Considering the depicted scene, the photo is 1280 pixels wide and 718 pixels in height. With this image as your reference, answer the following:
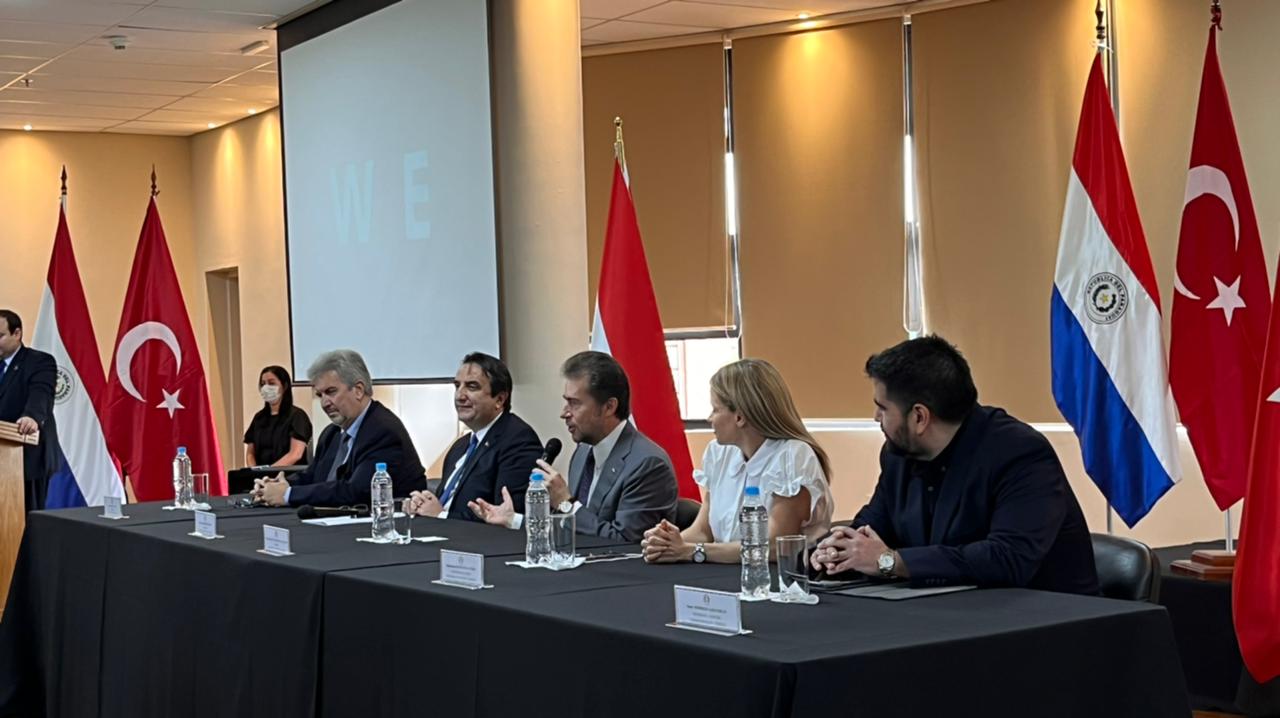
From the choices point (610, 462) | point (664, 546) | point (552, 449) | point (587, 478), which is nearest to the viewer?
point (664, 546)

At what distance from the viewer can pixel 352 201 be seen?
24.1 ft

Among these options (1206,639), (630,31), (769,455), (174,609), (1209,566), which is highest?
(630,31)

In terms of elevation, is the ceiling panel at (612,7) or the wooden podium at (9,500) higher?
the ceiling panel at (612,7)

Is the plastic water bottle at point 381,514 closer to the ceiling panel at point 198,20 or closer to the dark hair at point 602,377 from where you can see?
the dark hair at point 602,377

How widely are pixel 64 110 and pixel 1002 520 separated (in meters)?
8.86

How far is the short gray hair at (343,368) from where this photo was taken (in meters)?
5.17

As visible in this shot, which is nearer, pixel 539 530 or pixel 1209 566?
pixel 539 530

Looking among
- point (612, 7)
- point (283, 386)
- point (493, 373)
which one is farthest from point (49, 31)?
point (493, 373)

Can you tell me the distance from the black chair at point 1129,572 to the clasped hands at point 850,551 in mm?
512

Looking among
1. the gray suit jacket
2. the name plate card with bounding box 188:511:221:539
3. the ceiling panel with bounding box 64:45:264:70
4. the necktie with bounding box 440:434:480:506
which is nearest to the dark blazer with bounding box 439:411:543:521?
the necktie with bounding box 440:434:480:506

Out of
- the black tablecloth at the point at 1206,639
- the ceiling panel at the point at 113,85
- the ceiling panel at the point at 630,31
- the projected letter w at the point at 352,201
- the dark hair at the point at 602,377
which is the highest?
the ceiling panel at the point at 113,85

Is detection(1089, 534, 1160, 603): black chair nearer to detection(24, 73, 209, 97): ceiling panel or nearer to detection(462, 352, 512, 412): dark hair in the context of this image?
detection(462, 352, 512, 412): dark hair

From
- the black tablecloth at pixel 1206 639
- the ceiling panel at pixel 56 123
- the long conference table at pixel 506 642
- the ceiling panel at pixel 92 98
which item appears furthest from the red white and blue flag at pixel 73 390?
the black tablecloth at pixel 1206 639

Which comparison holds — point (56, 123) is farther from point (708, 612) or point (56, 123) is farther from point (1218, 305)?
point (708, 612)
